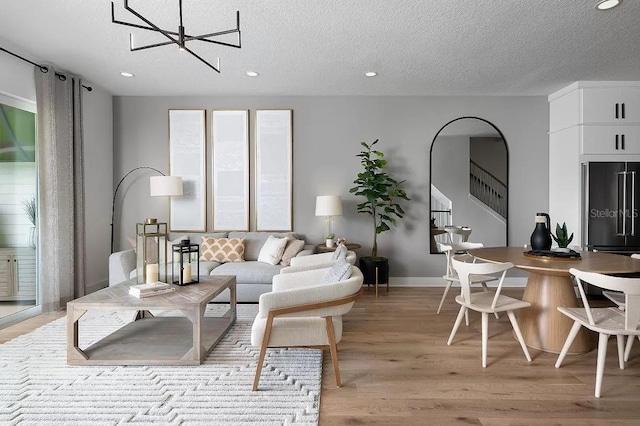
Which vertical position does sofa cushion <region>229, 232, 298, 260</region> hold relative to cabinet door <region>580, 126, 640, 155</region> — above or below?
below

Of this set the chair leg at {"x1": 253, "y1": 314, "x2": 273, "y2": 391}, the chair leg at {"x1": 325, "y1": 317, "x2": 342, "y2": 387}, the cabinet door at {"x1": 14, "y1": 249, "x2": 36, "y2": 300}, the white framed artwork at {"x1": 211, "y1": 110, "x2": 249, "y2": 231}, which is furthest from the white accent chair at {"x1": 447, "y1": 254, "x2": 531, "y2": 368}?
the cabinet door at {"x1": 14, "y1": 249, "x2": 36, "y2": 300}

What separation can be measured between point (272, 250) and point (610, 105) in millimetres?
4710

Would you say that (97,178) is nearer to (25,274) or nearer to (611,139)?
(25,274)

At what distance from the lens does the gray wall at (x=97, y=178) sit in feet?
15.9

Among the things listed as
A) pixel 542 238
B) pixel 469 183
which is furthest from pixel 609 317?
pixel 469 183

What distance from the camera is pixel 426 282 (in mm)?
5355

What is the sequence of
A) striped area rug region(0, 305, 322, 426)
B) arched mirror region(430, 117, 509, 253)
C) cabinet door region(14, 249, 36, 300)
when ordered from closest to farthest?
1. striped area rug region(0, 305, 322, 426)
2. cabinet door region(14, 249, 36, 300)
3. arched mirror region(430, 117, 509, 253)

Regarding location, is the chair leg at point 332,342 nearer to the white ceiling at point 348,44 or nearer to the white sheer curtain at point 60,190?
the white ceiling at point 348,44

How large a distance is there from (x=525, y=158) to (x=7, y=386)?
620cm

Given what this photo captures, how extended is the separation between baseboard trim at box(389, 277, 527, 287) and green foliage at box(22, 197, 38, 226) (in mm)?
4589

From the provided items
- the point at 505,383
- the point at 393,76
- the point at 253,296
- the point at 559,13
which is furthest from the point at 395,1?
the point at 253,296

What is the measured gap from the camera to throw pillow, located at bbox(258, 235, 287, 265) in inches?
181

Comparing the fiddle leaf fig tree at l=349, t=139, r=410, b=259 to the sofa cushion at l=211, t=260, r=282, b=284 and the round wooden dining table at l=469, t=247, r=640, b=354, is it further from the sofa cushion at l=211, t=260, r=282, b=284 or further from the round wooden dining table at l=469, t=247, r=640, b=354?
the round wooden dining table at l=469, t=247, r=640, b=354

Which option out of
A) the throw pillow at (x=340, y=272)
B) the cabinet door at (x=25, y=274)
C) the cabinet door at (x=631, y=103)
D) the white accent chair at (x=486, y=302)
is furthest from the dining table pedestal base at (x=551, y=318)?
the cabinet door at (x=25, y=274)
